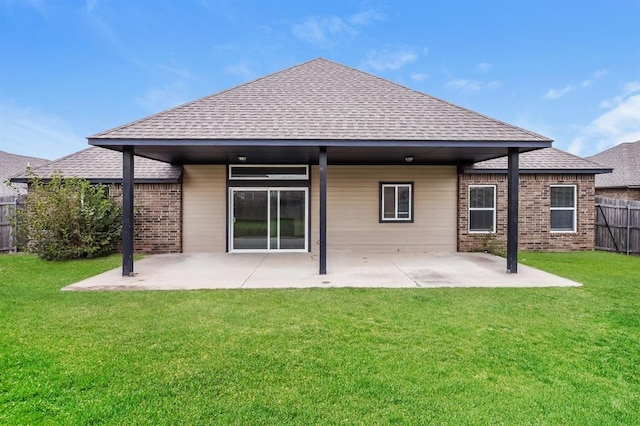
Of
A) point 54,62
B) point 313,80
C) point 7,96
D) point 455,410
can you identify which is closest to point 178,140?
point 313,80

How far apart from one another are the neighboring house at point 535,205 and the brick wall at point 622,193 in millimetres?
8829

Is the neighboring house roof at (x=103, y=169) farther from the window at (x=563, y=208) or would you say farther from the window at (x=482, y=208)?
the window at (x=563, y=208)

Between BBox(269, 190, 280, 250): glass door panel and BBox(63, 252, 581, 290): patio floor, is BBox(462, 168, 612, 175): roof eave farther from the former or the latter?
BBox(269, 190, 280, 250): glass door panel

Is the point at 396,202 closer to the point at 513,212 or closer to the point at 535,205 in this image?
the point at 513,212

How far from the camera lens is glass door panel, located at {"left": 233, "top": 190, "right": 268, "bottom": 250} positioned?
465 inches

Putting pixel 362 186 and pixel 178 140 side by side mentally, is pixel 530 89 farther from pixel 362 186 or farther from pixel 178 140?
pixel 178 140

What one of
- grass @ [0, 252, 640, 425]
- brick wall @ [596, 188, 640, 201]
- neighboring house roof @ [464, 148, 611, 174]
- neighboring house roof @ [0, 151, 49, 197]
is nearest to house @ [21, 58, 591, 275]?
neighboring house roof @ [464, 148, 611, 174]

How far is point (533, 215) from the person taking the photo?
1218 centimetres

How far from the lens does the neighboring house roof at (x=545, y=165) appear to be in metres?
11.9

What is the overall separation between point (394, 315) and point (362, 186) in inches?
284

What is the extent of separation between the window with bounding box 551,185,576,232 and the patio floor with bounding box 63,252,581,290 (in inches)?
136

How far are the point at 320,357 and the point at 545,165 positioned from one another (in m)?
11.9

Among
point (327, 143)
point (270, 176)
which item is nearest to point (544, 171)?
point (327, 143)

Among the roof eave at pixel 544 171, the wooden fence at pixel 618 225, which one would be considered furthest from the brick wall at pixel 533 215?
the wooden fence at pixel 618 225
